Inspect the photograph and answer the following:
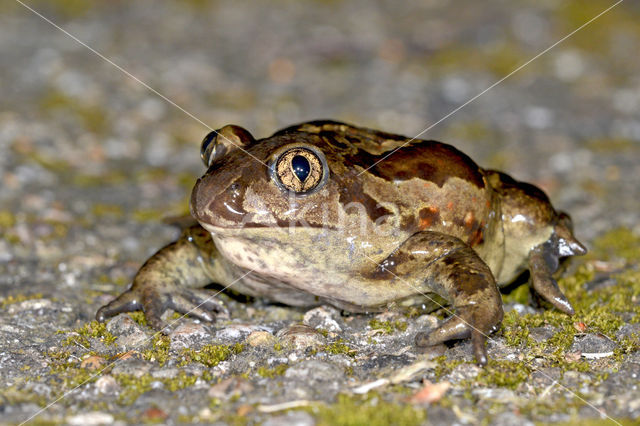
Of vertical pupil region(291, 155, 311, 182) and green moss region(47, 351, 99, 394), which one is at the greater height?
vertical pupil region(291, 155, 311, 182)

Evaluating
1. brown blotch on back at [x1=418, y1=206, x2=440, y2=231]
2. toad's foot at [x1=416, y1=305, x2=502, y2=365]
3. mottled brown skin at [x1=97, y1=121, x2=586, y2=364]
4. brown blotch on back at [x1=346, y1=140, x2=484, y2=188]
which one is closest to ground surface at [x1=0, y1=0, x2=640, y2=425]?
toad's foot at [x1=416, y1=305, x2=502, y2=365]

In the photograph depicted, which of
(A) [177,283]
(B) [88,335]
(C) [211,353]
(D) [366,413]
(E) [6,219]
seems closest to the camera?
(D) [366,413]

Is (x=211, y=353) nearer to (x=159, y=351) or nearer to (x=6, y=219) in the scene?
(x=159, y=351)

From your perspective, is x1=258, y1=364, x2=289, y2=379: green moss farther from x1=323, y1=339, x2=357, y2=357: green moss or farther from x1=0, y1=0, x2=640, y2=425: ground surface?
x1=323, y1=339, x2=357, y2=357: green moss

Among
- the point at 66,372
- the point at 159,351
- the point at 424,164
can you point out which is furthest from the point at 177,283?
the point at 424,164

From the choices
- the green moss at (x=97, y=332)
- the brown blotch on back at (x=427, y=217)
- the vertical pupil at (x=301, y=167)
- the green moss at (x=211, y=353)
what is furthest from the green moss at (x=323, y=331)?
the green moss at (x=97, y=332)

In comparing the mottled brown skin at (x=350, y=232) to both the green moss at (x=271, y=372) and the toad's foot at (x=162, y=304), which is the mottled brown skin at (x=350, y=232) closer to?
the toad's foot at (x=162, y=304)
